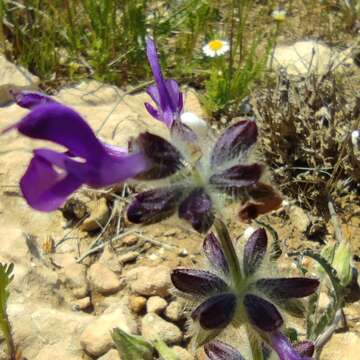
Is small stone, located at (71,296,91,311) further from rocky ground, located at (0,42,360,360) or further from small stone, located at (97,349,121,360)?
small stone, located at (97,349,121,360)

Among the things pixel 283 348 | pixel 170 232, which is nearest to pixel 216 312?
pixel 283 348

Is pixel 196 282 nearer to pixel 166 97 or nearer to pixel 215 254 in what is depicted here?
pixel 215 254

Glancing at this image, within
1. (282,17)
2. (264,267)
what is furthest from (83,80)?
(264,267)

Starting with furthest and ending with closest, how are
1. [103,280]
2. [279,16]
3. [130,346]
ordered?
[279,16]
[103,280]
[130,346]

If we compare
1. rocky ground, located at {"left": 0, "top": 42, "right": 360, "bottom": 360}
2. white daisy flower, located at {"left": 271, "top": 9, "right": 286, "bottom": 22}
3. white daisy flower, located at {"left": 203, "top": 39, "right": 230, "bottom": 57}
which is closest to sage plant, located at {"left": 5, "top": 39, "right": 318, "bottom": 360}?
rocky ground, located at {"left": 0, "top": 42, "right": 360, "bottom": 360}

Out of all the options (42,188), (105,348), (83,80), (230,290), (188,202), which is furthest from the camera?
(83,80)

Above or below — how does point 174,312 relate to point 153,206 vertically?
below

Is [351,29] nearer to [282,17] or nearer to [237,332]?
[282,17]

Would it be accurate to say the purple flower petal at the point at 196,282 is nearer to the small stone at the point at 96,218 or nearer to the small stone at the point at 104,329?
the small stone at the point at 104,329
